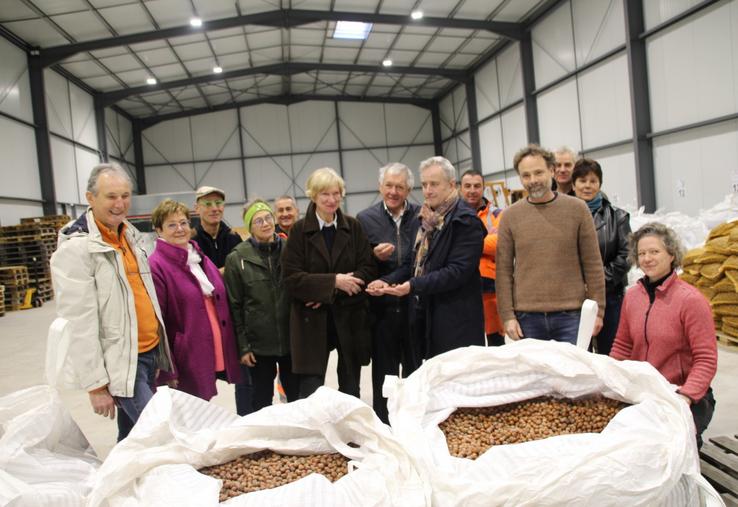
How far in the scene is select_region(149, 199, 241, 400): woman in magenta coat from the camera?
282 cm

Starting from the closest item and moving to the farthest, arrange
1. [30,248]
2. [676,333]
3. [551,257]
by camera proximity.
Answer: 1. [676,333]
2. [551,257]
3. [30,248]

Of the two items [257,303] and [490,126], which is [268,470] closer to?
[257,303]

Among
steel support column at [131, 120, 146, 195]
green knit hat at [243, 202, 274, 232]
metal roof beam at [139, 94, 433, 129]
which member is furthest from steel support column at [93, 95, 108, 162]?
green knit hat at [243, 202, 274, 232]

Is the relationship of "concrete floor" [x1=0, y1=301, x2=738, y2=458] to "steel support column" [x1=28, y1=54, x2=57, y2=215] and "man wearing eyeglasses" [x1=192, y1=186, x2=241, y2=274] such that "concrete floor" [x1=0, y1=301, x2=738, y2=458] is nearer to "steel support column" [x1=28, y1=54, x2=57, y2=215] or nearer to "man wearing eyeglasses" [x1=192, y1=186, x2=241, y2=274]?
"man wearing eyeglasses" [x1=192, y1=186, x2=241, y2=274]

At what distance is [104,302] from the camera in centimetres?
227

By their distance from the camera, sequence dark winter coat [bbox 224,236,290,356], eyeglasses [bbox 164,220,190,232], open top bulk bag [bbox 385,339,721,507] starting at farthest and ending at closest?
dark winter coat [bbox 224,236,290,356], eyeglasses [bbox 164,220,190,232], open top bulk bag [bbox 385,339,721,507]

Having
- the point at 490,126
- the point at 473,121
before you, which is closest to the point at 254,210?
the point at 490,126

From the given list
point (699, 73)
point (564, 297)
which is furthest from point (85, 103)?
point (564, 297)

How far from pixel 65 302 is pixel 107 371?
0.34m

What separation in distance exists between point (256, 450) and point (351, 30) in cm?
1487

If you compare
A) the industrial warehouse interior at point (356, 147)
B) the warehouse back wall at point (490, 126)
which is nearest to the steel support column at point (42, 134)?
the industrial warehouse interior at point (356, 147)

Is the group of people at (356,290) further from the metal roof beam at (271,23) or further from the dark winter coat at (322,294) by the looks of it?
the metal roof beam at (271,23)

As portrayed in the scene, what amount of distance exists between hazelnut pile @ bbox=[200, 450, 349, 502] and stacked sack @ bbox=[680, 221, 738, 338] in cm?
521

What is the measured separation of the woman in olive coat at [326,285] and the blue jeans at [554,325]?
924mm
